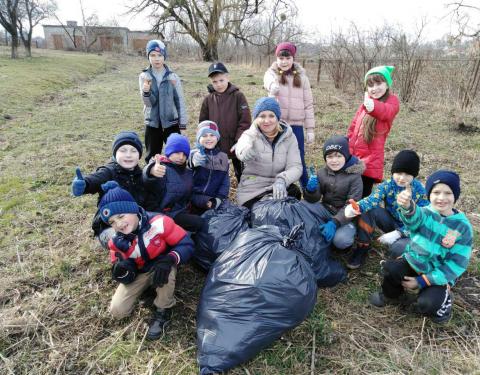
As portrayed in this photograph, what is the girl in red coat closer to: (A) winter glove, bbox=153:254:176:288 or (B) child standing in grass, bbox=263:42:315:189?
(B) child standing in grass, bbox=263:42:315:189

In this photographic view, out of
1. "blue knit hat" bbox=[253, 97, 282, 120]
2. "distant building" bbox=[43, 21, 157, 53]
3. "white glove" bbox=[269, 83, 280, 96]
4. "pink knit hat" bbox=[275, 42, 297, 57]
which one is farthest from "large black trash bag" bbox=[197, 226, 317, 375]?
"distant building" bbox=[43, 21, 157, 53]

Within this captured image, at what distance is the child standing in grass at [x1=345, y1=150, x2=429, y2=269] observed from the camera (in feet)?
7.99

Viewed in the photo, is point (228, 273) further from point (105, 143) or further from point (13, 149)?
point (13, 149)

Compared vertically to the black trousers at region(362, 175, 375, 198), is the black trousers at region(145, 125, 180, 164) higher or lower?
higher

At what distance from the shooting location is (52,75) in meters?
15.2

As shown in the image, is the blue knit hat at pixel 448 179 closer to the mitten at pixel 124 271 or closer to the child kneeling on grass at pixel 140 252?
the child kneeling on grass at pixel 140 252

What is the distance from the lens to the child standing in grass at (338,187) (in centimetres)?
266

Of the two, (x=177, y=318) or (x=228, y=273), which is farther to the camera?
(x=177, y=318)

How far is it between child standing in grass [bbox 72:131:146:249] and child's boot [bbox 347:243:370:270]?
1747mm

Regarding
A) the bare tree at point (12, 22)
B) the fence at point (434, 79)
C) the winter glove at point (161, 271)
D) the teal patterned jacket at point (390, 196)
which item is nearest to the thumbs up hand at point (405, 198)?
the teal patterned jacket at point (390, 196)

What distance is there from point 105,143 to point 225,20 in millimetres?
27791

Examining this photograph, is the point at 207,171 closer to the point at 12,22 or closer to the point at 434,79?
the point at 434,79

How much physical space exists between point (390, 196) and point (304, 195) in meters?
0.72

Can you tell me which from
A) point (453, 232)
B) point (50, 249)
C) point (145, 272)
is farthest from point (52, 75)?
point (453, 232)
